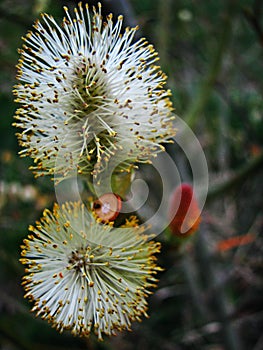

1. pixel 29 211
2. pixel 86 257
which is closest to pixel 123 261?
pixel 86 257

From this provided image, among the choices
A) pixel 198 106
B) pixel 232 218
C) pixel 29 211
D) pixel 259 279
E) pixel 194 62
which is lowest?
pixel 259 279

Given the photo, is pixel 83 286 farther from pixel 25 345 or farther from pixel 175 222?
pixel 25 345

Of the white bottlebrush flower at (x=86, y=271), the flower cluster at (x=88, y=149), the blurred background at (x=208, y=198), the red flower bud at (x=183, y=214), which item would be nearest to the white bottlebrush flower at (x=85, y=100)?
the flower cluster at (x=88, y=149)

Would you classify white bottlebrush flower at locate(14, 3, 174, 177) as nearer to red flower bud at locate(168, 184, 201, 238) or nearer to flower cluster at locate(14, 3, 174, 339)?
flower cluster at locate(14, 3, 174, 339)

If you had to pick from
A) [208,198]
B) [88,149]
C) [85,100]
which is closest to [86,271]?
[88,149]

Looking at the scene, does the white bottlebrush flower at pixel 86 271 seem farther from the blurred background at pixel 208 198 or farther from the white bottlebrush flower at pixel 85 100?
the blurred background at pixel 208 198

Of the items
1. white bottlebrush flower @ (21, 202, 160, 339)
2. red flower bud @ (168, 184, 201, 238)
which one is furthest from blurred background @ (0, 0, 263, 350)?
white bottlebrush flower @ (21, 202, 160, 339)
